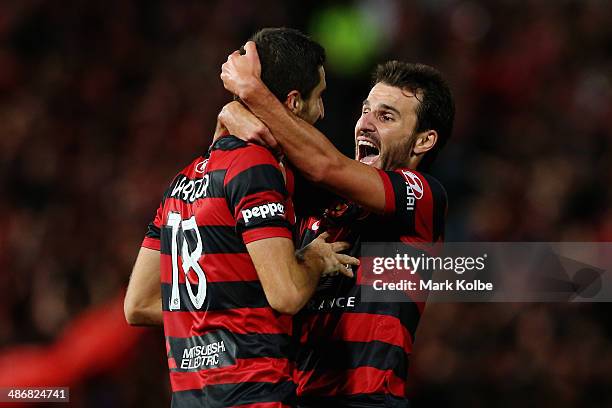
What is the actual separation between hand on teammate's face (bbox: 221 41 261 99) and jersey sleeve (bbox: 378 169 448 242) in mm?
669

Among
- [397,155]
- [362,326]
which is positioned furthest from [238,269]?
[397,155]

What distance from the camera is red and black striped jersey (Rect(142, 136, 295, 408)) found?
11.1 ft

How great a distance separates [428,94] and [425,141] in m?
0.20

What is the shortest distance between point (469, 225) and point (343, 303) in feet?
15.8

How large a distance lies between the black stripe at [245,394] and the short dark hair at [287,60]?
3.37ft

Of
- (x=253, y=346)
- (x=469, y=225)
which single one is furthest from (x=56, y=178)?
(x=253, y=346)

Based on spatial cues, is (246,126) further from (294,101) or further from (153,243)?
(153,243)

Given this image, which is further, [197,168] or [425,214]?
[425,214]

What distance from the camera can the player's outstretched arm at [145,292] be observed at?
4133mm

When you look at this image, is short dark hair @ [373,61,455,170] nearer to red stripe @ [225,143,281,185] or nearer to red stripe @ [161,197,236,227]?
red stripe @ [225,143,281,185]

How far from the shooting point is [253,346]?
343 cm

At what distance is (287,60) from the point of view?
12.1 feet

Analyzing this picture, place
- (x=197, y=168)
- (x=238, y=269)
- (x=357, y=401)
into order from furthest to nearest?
(x=357, y=401), (x=197, y=168), (x=238, y=269)

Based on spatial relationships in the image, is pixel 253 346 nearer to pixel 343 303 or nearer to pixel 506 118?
pixel 343 303
